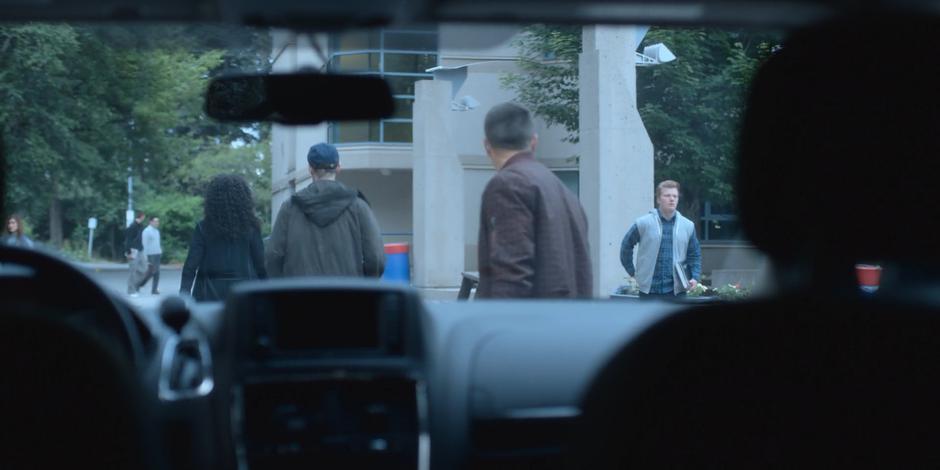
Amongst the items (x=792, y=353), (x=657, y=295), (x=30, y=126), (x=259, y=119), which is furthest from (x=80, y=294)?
(x=657, y=295)

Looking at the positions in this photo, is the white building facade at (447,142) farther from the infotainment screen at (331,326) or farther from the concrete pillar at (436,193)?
the infotainment screen at (331,326)

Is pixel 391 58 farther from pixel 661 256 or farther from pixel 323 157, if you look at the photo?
pixel 661 256

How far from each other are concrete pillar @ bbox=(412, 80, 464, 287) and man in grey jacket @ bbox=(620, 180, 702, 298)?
0.84 meters

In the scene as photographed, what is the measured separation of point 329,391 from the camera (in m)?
2.85

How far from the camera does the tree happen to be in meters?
3.95

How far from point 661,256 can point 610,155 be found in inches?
39.3

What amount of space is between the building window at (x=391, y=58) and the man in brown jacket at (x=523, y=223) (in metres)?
0.46

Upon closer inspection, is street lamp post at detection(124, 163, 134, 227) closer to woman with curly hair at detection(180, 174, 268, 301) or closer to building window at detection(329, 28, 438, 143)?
woman with curly hair at detection(180, 174, 268, 301)

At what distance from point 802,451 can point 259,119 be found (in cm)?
152

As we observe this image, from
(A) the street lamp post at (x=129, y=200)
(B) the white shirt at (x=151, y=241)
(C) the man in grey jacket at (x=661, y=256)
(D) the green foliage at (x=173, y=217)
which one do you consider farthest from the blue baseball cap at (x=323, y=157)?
(B) the white shirt at (x=151, y=241)

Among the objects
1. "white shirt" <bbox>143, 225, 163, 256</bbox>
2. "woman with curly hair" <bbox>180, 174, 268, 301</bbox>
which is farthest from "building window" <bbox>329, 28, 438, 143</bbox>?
"white shirt" <bbox>143, 225, 163, 256</bbox>

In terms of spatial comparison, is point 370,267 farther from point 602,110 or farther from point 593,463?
point 593,463

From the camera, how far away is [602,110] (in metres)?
5.16

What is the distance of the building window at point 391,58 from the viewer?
3156mm
